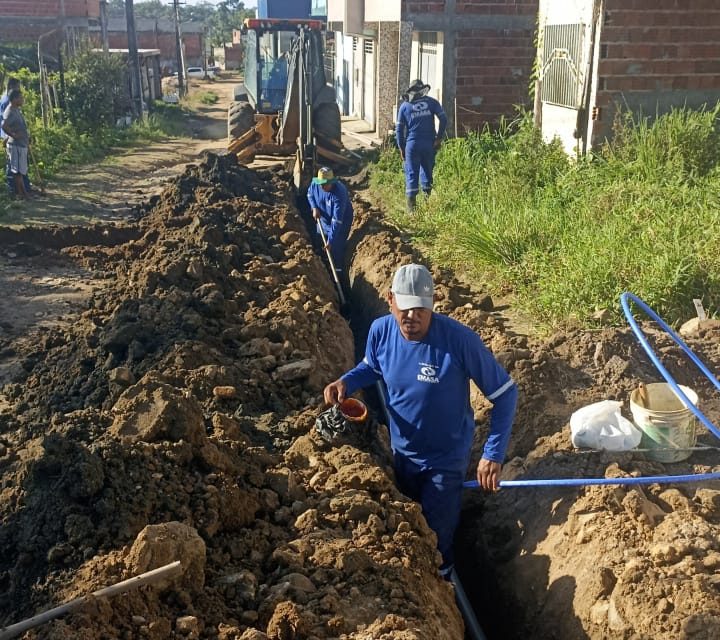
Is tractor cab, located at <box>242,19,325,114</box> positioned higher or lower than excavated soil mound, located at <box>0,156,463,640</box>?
higher

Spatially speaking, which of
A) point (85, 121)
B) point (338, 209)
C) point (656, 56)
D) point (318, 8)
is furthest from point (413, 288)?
point (318, 8)

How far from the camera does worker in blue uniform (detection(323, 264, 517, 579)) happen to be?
174 inches

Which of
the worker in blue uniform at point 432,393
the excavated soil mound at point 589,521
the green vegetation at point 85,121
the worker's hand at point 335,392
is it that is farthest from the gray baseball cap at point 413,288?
the green vegetation at point 85,121

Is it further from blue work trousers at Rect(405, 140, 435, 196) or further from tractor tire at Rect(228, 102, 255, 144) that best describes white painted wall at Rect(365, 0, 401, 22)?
blue work trousers at Rect(405, 140, 435, 196)

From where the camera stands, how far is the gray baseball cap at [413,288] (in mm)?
4359

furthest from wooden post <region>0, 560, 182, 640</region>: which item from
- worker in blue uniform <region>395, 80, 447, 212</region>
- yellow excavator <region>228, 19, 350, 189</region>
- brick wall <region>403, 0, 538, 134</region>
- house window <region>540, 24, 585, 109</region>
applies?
brick wall <region>403, 0, 538, 134</region>

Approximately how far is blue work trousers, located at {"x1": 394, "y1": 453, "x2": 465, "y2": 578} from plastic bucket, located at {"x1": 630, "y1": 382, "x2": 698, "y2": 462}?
1142 mm

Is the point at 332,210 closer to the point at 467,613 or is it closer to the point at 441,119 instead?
the point at 441,119

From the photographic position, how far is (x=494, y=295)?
8367mm

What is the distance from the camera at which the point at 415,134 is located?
461 inches

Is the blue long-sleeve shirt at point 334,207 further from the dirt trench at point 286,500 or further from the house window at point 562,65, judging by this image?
the house window at point 562,65

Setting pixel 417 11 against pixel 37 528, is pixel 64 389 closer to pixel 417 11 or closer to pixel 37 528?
pixel 37 528

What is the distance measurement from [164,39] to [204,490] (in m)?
57.0

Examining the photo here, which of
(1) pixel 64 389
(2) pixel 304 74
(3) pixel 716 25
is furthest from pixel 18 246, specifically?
(3) pixel 716 25
